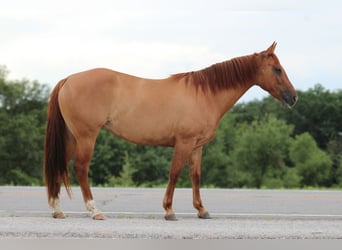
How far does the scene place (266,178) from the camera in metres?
59.5

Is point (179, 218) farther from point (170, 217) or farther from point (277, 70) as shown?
point (277, 70)

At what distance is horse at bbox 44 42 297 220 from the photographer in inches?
352

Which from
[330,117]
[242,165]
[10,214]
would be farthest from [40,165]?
[10,214]

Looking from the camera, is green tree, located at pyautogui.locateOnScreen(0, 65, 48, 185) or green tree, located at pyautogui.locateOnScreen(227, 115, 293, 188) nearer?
green tree, located at pyautogui.locateOnScreen(0, 65, 48, 185)

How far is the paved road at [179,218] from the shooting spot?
6883 millimetres

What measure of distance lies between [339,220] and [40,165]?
151 ft

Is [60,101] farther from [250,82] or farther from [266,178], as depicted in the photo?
[266,178]

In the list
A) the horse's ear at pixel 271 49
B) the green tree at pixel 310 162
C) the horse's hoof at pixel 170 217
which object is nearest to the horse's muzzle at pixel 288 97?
the horse's ear at pixel 271 49

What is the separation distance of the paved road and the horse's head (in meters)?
1.83

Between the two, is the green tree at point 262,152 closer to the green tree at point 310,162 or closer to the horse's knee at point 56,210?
the green tree at point 310,162

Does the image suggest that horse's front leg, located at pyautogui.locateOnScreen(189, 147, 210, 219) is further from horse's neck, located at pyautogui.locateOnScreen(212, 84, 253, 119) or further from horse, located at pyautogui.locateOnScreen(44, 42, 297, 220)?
horse's neck, located at pyautogui.locateOnScreen(212, 84, 253, 119)

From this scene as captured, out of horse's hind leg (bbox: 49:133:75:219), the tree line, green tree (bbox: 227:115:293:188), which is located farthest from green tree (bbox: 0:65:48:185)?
horse's hind leg (bbox: 49:133:75:219)

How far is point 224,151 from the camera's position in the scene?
6850cm

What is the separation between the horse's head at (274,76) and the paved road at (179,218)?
183cm
